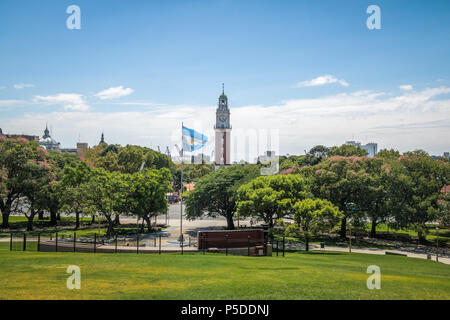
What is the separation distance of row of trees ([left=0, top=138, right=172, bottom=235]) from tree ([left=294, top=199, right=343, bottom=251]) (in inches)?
776

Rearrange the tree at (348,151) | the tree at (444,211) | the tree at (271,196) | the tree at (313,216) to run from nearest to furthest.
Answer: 1. the tree at (313,216)
2. the tree at (271,196)
3. the tree at (444,211)
4. the tree at (348,151)

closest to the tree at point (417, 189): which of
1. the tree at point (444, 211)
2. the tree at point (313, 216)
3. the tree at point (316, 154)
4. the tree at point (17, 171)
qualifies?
the tree at point (444, 211)

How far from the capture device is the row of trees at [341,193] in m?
34.3

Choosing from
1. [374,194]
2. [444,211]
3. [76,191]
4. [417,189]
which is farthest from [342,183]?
[76,191]

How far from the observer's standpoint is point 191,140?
35.0 metres

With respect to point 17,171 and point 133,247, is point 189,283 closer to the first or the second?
point 133,247

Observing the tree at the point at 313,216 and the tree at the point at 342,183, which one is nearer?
the tree at the point at 313,216

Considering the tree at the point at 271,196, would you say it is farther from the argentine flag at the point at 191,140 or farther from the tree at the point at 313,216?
the argentine flag at the point at 191,140

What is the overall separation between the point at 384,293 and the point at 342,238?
32.1 m

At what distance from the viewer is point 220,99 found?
424 feet

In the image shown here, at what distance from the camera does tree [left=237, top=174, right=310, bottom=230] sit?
3403cm

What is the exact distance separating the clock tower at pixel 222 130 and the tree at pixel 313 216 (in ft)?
312

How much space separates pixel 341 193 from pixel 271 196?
12643 millimetres

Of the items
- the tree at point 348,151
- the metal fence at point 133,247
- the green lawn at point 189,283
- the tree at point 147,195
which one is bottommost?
the metal fence at point 133,247
